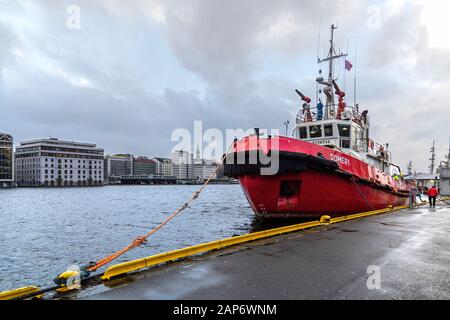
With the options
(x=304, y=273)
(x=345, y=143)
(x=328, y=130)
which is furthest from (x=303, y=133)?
(x=304, y=273)

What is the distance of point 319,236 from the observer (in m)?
7.44

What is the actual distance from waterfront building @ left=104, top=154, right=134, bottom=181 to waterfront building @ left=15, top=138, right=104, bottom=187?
4252 cm

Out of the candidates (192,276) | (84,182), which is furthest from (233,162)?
(84,182)

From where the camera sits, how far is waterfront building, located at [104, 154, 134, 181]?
560ft

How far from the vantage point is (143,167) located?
606 ft

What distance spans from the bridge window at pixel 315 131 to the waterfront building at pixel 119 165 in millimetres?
166134

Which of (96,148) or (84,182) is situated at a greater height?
(96,148)

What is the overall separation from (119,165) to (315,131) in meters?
175

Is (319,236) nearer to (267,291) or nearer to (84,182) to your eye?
(267,291)

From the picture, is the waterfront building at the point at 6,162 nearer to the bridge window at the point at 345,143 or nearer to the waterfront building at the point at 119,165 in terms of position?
the waterfront building at the point at 119,165

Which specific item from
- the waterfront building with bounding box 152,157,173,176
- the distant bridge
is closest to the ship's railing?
the distant bridge

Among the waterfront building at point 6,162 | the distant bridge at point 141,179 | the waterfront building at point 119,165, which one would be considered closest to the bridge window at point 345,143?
the waterfront building at point 6,162

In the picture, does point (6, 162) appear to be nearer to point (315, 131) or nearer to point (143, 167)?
point (143, 167)
